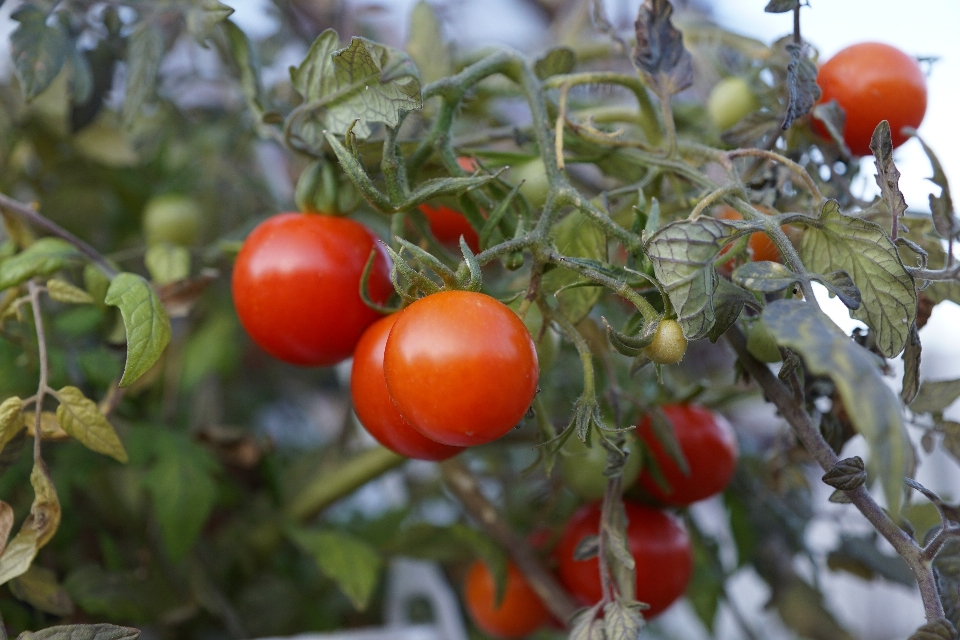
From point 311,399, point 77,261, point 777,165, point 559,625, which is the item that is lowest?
point 311,399

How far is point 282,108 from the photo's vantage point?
573 millimetres

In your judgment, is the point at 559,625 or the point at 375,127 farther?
the point at 559,625

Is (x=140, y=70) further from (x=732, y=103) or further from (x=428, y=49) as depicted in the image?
(x=732, y=103)

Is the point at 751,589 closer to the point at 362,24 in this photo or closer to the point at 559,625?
the point at 559,625

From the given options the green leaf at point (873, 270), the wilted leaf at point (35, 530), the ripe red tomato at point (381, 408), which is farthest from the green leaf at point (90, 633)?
the green leaf at point (873, 270)

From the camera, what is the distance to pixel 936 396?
0.44 m

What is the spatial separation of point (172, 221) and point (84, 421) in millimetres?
387

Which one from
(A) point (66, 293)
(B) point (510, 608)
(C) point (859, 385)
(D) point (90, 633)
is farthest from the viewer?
(B) point (510, 608)

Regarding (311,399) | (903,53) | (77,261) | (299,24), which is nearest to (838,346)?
(903,53)

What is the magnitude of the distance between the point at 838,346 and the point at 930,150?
0.23 m

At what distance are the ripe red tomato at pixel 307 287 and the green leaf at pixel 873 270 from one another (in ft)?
0.81

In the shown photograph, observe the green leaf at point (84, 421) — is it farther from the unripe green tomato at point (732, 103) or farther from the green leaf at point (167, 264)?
the unripe green tomato at point (732, 103)

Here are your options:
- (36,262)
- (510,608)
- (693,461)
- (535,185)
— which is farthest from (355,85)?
(510,608)

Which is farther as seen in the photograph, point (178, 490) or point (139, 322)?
point (178, 490)
